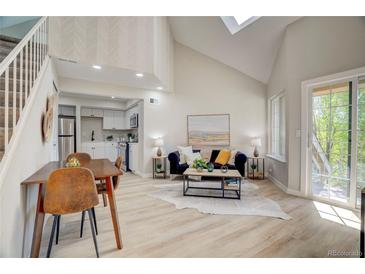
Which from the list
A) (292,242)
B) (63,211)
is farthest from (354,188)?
(63,211)

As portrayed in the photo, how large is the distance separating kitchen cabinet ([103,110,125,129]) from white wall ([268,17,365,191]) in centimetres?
546

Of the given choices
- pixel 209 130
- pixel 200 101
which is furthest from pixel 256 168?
pixel 200 101

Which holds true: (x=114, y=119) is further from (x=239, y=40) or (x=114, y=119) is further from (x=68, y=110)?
(x=239, y=40)

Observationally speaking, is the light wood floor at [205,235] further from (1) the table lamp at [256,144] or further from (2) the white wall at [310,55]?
(1) the table lamp at [256,144]

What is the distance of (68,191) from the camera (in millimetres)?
1533

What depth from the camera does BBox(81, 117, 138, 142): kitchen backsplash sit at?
6.81m

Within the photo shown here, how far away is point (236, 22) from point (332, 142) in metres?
2.98

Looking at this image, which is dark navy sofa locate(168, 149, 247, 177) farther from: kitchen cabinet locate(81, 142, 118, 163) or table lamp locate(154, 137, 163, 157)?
kitchen cabinet locate(81, 142, 118, 163)

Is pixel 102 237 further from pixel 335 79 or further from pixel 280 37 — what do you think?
pixel 280 37

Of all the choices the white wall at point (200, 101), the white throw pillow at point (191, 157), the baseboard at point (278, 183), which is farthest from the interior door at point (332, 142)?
the white throw pillow at point (191, 157)

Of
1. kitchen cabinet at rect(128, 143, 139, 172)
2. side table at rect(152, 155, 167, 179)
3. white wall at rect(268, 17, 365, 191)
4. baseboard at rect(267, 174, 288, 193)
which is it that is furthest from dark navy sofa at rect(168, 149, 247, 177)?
kitchen cabinet at rect(128, 143, 139, 172)

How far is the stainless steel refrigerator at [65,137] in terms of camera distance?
17.7 feet

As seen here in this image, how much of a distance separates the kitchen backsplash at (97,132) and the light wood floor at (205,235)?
4.48m
